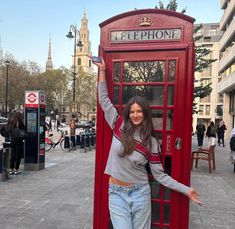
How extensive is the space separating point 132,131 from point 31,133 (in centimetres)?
749

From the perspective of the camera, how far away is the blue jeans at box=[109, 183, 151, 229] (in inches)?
111

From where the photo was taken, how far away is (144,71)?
3527 mm

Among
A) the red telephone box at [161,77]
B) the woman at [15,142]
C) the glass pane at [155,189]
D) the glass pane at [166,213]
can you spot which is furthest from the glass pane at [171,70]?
the woman at [15,142]

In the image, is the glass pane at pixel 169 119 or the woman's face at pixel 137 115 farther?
the glass pane at pixel 169 119

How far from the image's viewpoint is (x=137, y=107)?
2.84m

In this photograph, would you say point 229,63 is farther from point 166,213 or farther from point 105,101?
point 105,101

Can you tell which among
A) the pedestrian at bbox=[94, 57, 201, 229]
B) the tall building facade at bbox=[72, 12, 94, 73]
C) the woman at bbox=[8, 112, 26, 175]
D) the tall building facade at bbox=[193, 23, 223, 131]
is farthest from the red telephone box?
the tall building facade at bbox=[72, 12, 94, 73]

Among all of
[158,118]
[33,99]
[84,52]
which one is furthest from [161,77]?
[84,52]

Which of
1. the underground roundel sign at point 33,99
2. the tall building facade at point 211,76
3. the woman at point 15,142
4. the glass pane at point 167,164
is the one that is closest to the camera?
the glass pane at point 167,164

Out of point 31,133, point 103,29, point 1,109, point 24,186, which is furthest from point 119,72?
point 1,109

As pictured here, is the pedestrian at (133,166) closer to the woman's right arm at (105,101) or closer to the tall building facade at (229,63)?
the woman's right arm at (105,101)

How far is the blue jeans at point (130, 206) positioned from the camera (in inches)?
111

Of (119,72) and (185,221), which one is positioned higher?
(119,72)

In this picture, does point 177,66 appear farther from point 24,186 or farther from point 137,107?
point 24,186
